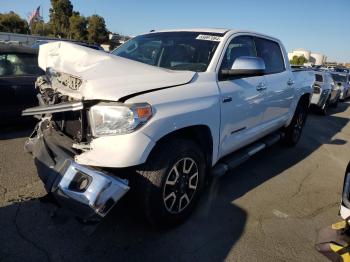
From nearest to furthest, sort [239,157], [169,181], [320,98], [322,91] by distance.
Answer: [169,181], [239,157], [320,98], [322,91]

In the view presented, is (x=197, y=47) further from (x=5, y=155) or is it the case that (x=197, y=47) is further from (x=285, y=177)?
(x=5, y=155)

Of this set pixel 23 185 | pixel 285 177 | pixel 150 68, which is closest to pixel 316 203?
pixel 285 177

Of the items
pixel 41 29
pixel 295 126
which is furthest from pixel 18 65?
pixel 41 29

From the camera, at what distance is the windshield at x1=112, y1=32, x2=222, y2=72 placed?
3.69 meters

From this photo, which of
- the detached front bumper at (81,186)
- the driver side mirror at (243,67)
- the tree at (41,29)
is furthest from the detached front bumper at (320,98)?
the tree at (41,29)

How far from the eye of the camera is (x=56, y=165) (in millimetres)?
2732

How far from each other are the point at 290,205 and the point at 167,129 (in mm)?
2099

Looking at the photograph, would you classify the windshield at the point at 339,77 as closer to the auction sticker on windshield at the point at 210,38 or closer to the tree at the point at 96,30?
the auction sticker on windshield at the point at 210,38

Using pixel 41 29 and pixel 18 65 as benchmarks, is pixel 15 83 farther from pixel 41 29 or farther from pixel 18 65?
pixel 41 29

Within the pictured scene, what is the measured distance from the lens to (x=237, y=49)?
4082mm

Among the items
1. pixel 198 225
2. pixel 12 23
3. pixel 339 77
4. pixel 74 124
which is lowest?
pixel 198 225

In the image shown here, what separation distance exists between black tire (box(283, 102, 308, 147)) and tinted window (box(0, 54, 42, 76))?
460cm

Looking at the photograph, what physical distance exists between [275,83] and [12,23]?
52.6 metres

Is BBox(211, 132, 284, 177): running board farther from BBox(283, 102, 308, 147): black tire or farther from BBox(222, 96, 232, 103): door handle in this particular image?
BBox(283, 102, 308, 147): black tire
